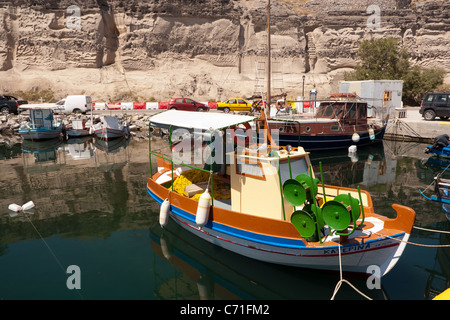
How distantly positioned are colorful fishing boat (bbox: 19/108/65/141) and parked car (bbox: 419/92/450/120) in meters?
29.0

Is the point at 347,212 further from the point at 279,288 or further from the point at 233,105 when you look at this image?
the point at 233,105

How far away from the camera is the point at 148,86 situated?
4656 centimetres

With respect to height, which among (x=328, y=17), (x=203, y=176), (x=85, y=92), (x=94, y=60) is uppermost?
(x=328, y=17)

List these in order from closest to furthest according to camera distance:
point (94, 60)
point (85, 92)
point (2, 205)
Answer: point (2, 205)
point (85, 92)
point (94, 60)

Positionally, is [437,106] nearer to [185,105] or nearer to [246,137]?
[246,137]

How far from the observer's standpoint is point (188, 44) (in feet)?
167

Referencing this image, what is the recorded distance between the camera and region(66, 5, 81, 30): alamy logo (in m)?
47.7

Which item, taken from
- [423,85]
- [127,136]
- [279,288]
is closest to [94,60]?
[127,136]

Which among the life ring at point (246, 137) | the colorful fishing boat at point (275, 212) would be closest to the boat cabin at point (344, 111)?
the colorful fishing boat at point (275, 212)

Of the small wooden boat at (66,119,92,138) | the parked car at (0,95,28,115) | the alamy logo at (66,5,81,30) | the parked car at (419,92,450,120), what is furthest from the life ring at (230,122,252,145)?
the alamy logo at (66,5,81,30)

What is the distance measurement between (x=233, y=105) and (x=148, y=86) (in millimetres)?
16782

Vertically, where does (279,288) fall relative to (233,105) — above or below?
below

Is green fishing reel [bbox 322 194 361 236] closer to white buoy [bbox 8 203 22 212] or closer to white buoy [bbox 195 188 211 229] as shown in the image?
white buoy [bbox 195 188 211 229]

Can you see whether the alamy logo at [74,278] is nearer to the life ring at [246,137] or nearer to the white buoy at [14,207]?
the white buoy at [14,207]
